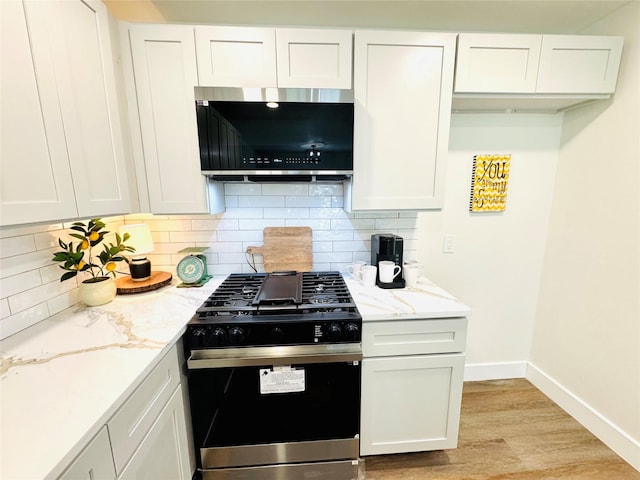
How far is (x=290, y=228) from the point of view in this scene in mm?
1890

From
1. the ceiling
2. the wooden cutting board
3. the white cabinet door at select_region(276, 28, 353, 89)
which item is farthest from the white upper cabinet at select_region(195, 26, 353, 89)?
the wooden cutting board

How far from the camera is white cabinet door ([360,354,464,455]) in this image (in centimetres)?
141

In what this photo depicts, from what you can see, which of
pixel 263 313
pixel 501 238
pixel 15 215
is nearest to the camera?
pixel 15 215

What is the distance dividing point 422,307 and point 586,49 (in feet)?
5.60

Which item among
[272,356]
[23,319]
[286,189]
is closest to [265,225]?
[286,189]

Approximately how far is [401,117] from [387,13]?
64cm

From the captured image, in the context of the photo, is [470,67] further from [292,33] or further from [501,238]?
[501,238]

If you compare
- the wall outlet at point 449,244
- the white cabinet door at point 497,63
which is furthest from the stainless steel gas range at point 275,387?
the white cabinet door at point 497,63

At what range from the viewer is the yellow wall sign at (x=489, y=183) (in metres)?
1.92

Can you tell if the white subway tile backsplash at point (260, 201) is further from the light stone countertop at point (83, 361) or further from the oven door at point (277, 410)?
the oven door at point (277, 410)

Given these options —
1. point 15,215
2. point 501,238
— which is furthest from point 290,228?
point 501,238

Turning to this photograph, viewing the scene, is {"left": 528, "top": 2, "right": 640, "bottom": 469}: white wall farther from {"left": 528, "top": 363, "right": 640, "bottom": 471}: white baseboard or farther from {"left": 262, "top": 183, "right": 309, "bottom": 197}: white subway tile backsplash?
{"left": 262, "top": 183, "right": 309, "bottom": 197}: white subway tile backsplash

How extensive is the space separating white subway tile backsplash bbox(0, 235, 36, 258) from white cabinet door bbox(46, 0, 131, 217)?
318 millimetres

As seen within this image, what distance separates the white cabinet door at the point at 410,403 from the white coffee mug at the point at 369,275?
1.51 feet
